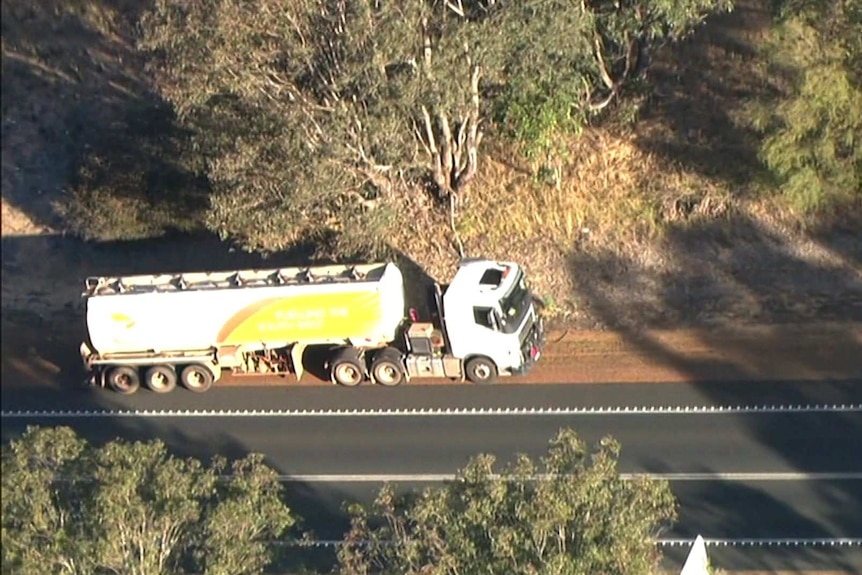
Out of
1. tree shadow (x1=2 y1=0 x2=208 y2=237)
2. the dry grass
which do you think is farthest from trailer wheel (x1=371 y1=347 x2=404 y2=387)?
tree shadow (x1=2 y1=0 x2=208 y2=237)

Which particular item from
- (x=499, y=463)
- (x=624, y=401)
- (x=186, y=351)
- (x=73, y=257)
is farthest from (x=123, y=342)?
(x=624, y=401)

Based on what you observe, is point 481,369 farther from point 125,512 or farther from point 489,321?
point 125,512

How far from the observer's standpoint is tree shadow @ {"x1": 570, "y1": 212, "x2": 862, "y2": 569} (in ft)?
98.0

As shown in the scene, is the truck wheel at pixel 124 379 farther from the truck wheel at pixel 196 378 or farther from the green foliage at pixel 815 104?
the green foliage at pixel 815 104

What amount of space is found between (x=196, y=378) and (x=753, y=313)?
14865 mm

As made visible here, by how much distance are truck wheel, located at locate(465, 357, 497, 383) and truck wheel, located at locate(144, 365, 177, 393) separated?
→ 7.82 metres

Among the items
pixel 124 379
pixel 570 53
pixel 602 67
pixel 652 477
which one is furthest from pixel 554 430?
pixel 602 67

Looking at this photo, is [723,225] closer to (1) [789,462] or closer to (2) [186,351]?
(1) [789,462]

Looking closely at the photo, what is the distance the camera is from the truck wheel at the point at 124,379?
32.6 meters

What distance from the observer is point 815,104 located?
32.6m

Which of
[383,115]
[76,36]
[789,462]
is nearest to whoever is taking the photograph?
[789,462]

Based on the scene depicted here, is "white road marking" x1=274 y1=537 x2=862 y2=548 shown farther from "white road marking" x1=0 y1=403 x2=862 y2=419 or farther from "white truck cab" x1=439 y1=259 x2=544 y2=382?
"white truck cab" x1=439 y1=259 x2=544 y2=382

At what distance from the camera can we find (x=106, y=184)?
3769 centimetres

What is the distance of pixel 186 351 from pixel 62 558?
12.8 m
